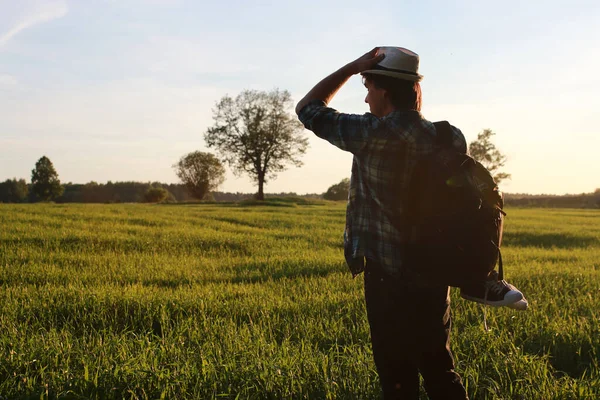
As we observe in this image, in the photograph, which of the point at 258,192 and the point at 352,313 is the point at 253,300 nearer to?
the point at 352,313

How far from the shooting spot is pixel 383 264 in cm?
255

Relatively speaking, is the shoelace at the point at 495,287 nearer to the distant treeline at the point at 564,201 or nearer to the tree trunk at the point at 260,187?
the tree trunk at the point at 260,187

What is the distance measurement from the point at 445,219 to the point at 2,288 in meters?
6.70

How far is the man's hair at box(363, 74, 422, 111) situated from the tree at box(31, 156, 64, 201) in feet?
298

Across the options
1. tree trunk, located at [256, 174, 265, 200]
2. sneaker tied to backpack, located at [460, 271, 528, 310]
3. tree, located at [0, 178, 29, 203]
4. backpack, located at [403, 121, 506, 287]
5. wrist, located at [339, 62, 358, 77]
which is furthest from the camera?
tree, located at [0, 178, 29, 203]

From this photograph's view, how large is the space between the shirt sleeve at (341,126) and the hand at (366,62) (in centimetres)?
25

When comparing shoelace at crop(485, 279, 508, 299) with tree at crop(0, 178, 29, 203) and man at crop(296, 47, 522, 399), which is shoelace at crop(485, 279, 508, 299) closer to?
man at crop(296, 47, 522, 399)

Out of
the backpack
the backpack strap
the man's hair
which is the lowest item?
the backpack

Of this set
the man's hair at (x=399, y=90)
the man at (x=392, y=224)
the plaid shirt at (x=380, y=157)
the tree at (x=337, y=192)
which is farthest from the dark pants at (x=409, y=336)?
the tree at (x=337, y=192)

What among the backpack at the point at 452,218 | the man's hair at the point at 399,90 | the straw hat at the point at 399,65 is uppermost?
the straw hat at the point at 399,65

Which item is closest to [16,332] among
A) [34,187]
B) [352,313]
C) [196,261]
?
[352,313]

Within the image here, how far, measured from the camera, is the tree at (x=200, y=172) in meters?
75.7

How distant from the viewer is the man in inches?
96.7

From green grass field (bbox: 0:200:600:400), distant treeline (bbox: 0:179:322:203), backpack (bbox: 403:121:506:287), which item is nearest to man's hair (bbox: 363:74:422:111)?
backpack (bbox: 403:121:506:287)
